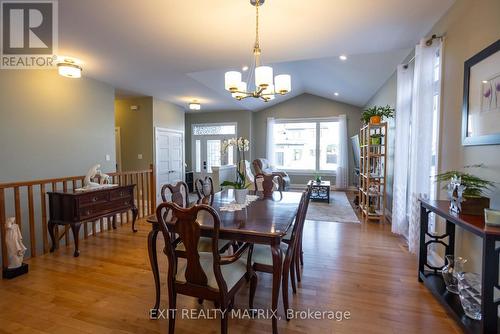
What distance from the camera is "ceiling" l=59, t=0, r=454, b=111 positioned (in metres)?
2.39

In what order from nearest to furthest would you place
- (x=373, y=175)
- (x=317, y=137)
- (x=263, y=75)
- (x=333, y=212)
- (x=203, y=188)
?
(x=263, y=75)
(x=203, y=188)
(x=373, y=175)
(x=333, y=212)
(x=317, y=137)

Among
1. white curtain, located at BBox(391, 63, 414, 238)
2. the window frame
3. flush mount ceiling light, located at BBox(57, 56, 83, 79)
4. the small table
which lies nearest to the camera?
flush mount ceiling light, located at BBox(57, 56, 83, 79)

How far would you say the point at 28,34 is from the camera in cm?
285

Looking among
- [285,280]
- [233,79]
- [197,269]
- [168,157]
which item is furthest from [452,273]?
[168,157]

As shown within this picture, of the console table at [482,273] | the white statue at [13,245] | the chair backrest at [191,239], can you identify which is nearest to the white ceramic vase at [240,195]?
the chair backrest at [191,239]

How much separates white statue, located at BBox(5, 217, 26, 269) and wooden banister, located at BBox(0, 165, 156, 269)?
0.06 m

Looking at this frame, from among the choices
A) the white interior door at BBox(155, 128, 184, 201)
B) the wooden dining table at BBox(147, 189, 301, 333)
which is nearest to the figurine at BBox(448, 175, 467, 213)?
the wooden dining table at BBox(147, 189, 301, 333)

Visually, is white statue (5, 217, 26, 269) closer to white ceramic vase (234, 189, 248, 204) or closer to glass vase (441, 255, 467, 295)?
white ceramic vase (234, 189, 248, 204)

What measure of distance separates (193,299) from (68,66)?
3.55 m

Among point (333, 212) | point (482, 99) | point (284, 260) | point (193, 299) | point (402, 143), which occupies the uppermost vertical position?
point (482, 99)

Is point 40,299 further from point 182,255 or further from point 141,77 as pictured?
point 141,77

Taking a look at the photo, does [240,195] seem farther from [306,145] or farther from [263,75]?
[306,145]

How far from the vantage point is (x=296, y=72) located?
22.2 feet

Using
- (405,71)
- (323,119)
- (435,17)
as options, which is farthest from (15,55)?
A: (323,119)
